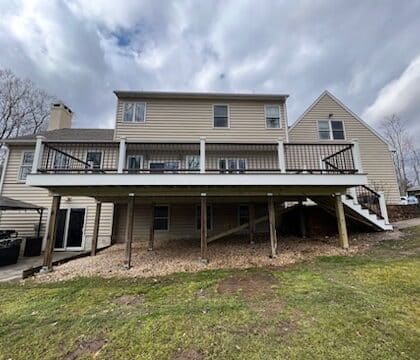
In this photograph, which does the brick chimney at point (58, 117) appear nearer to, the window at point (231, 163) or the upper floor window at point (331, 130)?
the window at point (231, 163)

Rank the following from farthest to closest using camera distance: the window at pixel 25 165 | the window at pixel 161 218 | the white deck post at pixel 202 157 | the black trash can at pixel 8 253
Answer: the window at pixel 161 218 → the window at pixel 25 165 → the black trash can at pixel 8 253 → the white deck post at pixel 202 157

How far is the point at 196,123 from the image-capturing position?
1204 cm

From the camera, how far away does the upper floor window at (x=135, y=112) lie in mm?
11914

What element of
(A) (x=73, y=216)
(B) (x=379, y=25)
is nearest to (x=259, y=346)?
(A) (x=73, y=216)

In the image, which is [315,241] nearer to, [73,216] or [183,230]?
[183,230]

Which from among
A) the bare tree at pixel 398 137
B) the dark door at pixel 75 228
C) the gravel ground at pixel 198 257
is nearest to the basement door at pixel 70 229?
the dark door at pixel 75 228

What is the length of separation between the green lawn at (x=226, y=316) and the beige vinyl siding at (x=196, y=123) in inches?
307

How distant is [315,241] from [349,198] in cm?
213

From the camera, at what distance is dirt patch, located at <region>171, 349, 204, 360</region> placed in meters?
2.66

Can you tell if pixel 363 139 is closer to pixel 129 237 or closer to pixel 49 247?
pixel 129 237

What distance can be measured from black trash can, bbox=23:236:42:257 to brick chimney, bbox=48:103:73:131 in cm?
772

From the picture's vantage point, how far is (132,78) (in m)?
15.1

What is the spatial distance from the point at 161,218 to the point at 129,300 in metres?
7.08

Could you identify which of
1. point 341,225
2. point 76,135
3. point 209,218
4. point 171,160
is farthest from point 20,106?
point 341,225
